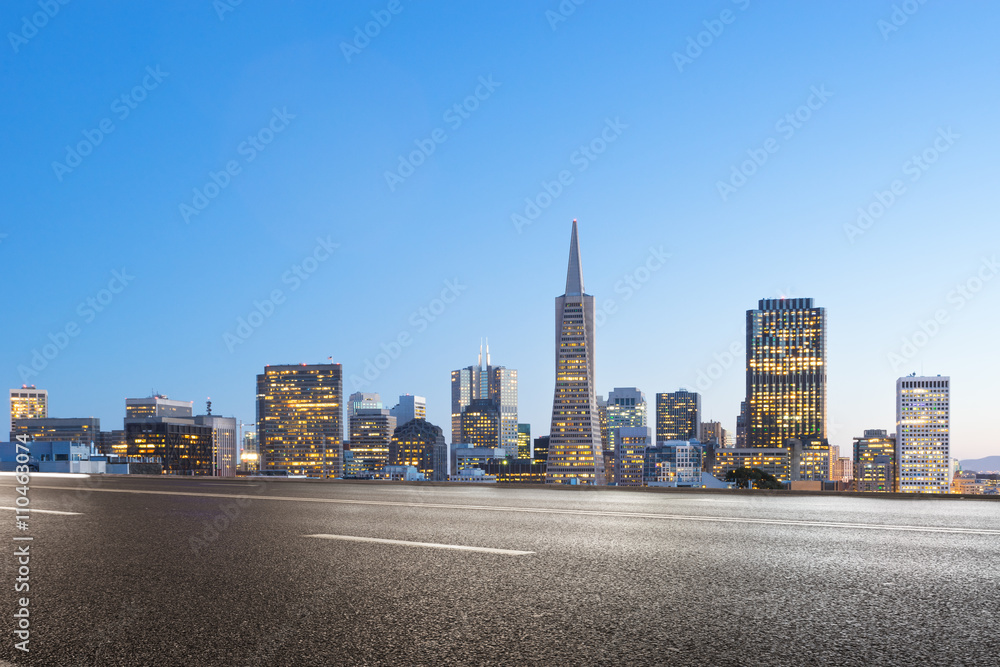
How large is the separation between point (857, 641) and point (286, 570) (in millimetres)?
3602

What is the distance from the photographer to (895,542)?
7.06 meters

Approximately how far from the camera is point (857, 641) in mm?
3436

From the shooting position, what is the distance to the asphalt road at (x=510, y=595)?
3.36 m

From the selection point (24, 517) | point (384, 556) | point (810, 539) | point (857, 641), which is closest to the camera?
point (857, 641)

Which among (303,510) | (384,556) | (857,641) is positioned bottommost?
(303,510)

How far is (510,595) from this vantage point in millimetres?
4469

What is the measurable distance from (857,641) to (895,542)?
4142 mm

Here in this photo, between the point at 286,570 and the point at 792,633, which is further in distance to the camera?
the point at 286,570

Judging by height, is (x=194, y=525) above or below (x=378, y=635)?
below

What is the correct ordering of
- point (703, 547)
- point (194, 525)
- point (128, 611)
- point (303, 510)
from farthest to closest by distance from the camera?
point (303, 510) → point (194, 525) → point (703, 547) → point (128, 611)

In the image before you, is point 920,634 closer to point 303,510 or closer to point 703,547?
point 703,547

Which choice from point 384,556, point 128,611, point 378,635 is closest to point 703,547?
point 384,556

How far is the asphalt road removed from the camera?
336 cm

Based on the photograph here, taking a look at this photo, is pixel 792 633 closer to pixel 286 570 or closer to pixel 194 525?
pixel 286 570
